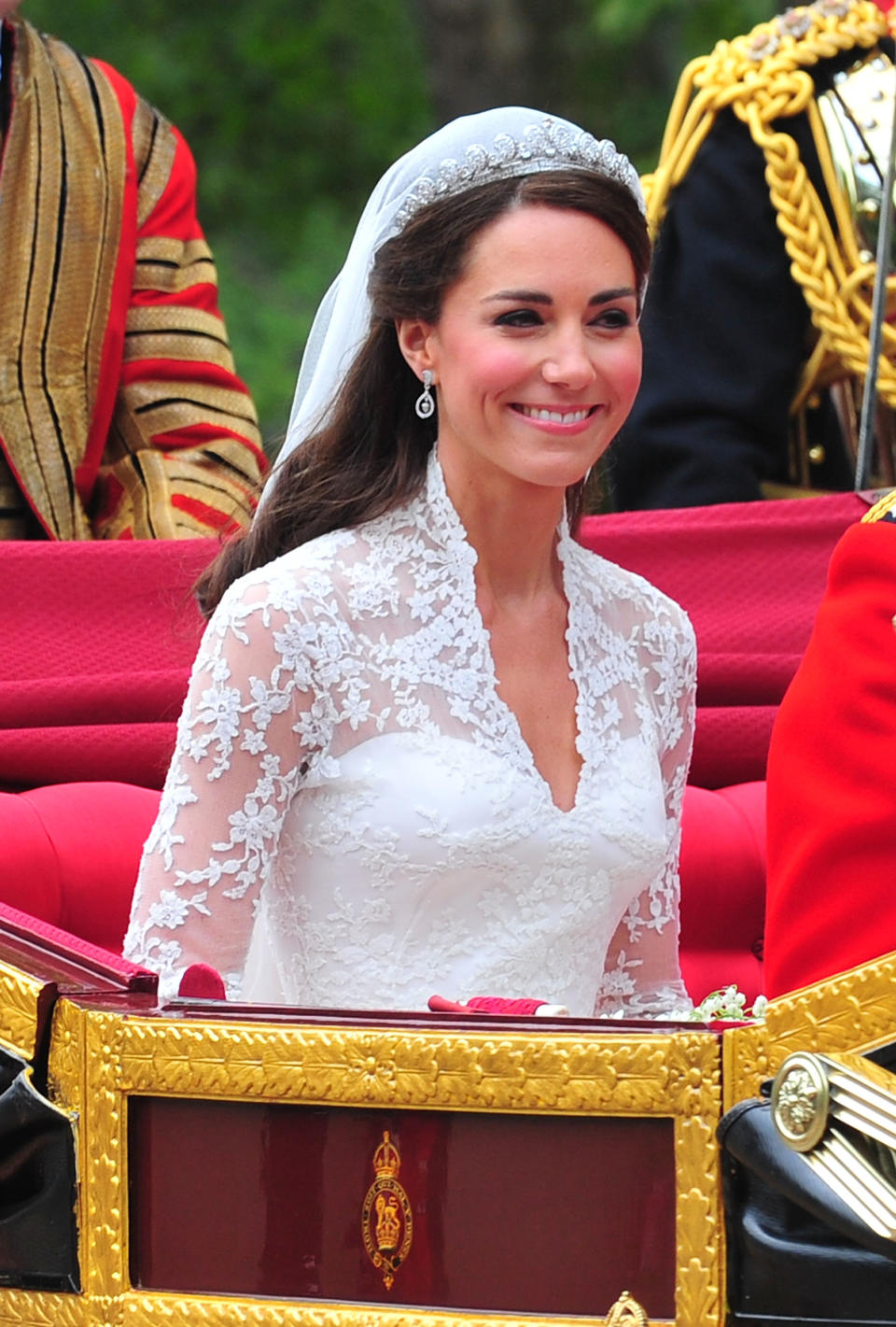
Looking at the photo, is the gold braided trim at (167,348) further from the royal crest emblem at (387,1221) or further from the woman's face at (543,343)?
the royal crest emblem at (387,1221)

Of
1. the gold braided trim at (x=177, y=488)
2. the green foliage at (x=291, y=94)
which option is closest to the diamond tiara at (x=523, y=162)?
the gold braided trim at (x=177, y=488)

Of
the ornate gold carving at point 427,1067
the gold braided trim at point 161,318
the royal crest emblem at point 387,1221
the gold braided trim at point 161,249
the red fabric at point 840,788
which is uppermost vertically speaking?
the gold braided trim at point 161,249

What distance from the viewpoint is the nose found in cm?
201

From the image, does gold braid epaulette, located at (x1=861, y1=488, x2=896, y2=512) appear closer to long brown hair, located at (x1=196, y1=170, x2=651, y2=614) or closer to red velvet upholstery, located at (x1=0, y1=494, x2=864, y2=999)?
long brown hair, located at (x1=196, y1=170, x2=651, y2=614)

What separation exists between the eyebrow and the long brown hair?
0.07m

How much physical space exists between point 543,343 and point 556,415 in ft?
0.19

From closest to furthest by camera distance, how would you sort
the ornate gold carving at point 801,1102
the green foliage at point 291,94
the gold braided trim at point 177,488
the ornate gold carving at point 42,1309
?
the ornate gold carving at point 801,1102 < the ornate gold carving at point 42,1309 < the gold braided trim at point 177,488 < the green foliage at point 291,94

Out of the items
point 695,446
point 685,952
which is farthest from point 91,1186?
point 695,446

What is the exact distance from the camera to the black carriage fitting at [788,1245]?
1403mm

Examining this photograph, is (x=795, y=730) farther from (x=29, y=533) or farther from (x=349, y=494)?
(x=29, y=533)

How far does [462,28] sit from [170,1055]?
18.9ft

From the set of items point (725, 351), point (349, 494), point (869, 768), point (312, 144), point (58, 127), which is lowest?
point (869, 768)

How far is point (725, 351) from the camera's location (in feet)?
10.7

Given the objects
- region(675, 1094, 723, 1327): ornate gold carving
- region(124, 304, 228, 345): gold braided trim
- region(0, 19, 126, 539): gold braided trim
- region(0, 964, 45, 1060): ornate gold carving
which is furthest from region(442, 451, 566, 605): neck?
region(124, 304, 228, 345): gold braided trim
